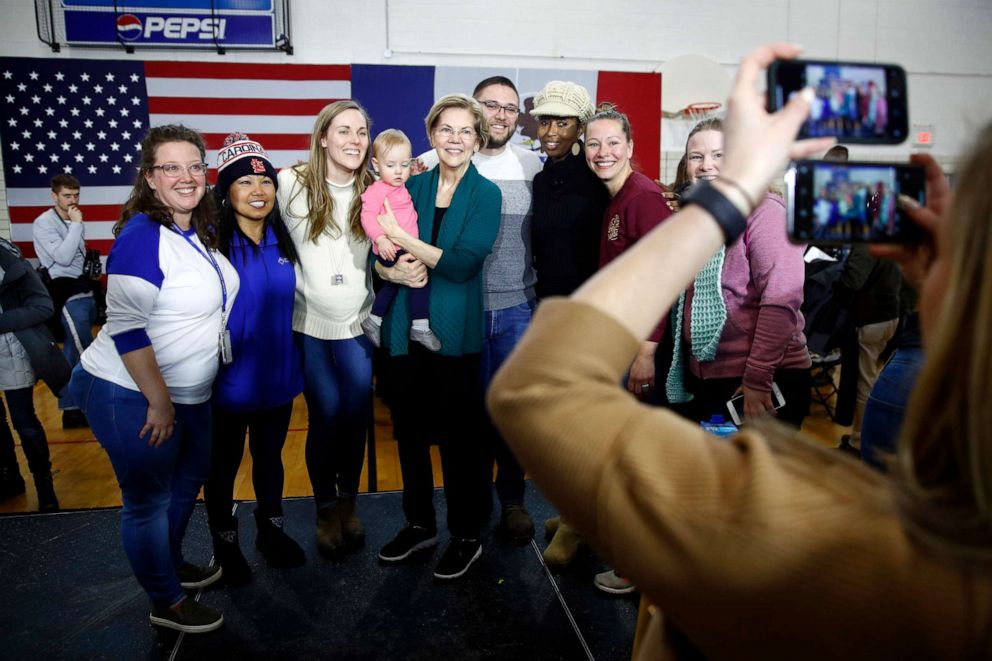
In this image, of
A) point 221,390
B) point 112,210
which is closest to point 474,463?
point 221,390

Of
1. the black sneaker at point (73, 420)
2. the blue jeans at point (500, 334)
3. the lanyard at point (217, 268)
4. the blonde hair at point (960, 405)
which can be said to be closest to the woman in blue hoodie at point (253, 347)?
the lanyard at point (217, 268)

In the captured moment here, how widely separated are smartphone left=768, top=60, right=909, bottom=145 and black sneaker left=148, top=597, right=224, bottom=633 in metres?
2.37

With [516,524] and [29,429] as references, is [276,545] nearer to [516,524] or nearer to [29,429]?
[516,524]

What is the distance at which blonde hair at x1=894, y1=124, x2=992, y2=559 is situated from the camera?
0.44 m

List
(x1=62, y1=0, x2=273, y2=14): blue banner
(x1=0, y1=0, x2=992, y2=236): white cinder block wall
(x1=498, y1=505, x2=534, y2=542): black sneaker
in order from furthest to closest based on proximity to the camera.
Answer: (x1=0, y1=0, x2=992, y2=236): white cinder block wall
(x1=62, y1=0, x2=273, y2=14): blue banner
(x1=498, y1=505, x2=534, y2=542): black sneaker

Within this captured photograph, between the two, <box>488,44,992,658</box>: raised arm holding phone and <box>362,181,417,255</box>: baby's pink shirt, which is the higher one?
<box>362,181,417,255</box>: baby's pink shirt

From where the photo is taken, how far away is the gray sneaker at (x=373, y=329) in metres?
2.62

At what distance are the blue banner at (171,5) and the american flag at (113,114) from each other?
21.3 inches

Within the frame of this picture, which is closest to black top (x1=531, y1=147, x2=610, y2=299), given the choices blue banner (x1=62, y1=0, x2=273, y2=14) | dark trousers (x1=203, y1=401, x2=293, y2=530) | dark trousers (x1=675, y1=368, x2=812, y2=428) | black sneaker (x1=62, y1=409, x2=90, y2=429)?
dark trousers (x1=675, y1=368, x2=812, y2=428)

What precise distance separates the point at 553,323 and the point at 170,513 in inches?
87.0

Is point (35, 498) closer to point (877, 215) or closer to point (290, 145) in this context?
point (877, 215)

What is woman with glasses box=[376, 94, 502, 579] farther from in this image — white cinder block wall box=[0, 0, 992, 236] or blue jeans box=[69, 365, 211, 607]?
white cinder block wall box=[0, 0, 992, 236]

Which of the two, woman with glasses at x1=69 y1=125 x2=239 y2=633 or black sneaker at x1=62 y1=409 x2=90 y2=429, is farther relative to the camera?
black sneaker at x1=62 y1=409 x2=90 y2=429

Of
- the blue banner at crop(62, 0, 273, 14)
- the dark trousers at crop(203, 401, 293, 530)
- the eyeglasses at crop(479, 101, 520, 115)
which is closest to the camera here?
the dark trousers at crop(203, 401, 293, 530)
